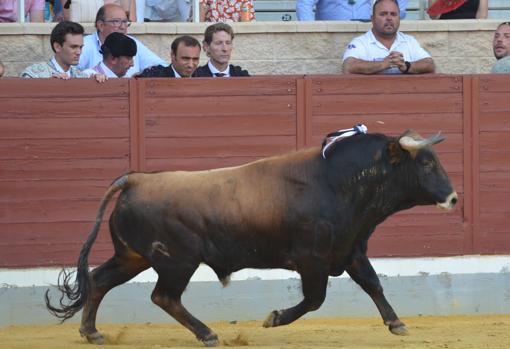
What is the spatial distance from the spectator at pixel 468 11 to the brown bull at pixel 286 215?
3.83m

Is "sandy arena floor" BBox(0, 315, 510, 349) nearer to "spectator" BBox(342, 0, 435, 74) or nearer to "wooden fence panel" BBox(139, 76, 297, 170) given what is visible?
"wooden fence panel" BBox(139, 76, 297, 170)

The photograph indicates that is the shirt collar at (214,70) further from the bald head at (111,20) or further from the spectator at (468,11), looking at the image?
the spectator at (468,11)

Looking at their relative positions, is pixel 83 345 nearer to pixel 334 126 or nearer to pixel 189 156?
pixel 189 156

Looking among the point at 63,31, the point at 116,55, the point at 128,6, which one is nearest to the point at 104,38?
the point at 116,55

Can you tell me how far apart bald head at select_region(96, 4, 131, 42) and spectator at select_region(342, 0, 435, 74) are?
5.69ft

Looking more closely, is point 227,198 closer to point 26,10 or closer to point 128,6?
point 128,6

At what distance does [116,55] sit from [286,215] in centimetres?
257

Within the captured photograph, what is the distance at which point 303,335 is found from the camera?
33.5ft

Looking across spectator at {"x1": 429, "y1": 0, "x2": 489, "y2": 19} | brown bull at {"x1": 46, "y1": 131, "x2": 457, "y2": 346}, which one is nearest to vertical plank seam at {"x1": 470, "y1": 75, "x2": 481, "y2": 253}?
spectator at {"x1": 429, "y1": 0, "x2": 489, "y2": 19}

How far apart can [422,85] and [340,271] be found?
2.59 m

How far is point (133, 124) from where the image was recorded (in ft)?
37.0

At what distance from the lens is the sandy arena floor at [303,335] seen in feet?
31.3

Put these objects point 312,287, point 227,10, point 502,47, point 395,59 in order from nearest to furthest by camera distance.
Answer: point 312,287 → point 395,59 → point 502,47 → point 227,10

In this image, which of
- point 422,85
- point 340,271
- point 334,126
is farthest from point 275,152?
point 340,271
